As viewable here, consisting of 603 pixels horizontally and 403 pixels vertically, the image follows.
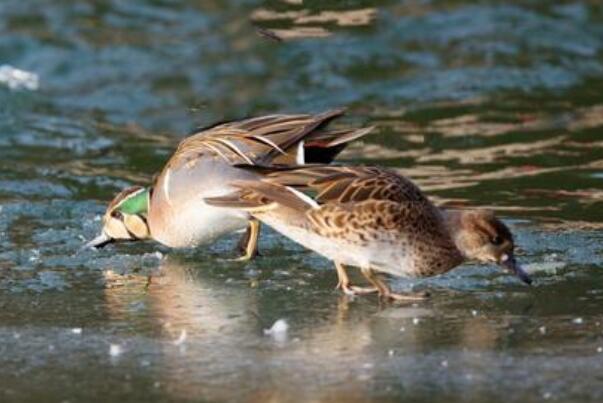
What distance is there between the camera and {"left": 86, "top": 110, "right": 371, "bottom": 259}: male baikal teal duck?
792 centimetres

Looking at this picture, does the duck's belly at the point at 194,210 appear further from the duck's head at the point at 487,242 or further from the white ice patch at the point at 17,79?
the white ice patch at the point at 17,79

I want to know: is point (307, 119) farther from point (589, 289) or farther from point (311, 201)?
point (589, 289)

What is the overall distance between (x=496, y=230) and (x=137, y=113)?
7170 mm

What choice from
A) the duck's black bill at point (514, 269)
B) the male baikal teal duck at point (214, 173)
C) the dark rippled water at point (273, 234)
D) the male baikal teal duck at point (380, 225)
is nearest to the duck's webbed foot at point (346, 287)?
the male baikal teal duck at point (380, 225)

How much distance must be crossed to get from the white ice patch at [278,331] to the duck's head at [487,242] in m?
0.94

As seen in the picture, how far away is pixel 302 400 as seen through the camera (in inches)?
203

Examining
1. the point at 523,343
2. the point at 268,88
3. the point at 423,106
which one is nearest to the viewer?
the point at 523,343

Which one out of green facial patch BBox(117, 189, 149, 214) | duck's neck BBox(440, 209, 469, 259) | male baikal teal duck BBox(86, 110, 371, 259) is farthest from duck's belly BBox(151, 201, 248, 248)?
duck's neck BBox(440, 209, 469, 259)

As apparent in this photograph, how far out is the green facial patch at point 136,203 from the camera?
834cm

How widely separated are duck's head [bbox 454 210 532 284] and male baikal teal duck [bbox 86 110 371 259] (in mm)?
1322

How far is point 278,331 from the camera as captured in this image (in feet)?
20.2

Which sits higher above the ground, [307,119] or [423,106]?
[307,119]

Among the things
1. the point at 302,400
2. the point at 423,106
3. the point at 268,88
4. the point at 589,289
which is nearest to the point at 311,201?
the point at 589,289

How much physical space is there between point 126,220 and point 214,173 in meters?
0.62
